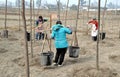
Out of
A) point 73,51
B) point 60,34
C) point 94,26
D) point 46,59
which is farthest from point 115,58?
point 94,26

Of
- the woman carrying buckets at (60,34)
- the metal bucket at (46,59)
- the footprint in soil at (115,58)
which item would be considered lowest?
the footprint in soil at (115,58)

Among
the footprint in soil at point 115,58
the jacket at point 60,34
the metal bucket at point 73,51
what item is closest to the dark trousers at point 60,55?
the jacket at point 60,34

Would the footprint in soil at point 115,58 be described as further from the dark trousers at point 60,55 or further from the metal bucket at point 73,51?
the dark trousers at point 60,55

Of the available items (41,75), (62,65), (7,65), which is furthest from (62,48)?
(7,65)

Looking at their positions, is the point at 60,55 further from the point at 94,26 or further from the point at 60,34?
the point at 94,26

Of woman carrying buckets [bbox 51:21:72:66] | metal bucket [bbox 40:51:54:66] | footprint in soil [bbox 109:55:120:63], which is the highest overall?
woman carrying buckets [bbox 51:21:72:66]

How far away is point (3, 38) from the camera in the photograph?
1420 cm

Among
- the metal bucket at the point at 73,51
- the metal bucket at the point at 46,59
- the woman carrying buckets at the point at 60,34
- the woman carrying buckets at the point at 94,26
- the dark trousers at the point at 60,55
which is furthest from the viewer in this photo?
the woman carrying buckets at the point at 94,26

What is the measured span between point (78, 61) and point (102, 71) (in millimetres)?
1818

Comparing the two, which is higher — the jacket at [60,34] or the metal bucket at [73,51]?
the jacket at [60,34]

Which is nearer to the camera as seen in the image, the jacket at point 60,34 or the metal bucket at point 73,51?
the jacket at point 60,34

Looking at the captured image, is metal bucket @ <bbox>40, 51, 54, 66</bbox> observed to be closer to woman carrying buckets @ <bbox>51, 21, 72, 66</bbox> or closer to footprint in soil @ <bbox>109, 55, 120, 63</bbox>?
woman carrying buckets @ <bbox>51, 21, 72, 66</bbox>

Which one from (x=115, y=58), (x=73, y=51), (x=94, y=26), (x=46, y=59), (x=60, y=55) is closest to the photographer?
(x=46, y=59)

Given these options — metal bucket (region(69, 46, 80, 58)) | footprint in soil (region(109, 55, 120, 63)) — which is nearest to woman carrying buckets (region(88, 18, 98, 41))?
footprint in soil (region(109, 55, 120, 63))
